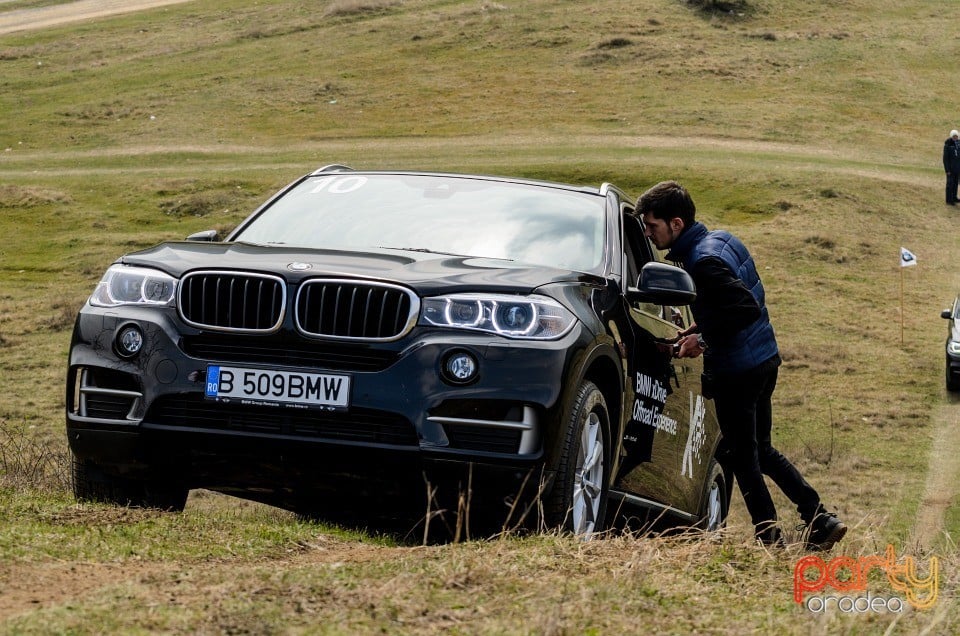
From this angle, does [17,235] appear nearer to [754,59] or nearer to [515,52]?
[515,52]

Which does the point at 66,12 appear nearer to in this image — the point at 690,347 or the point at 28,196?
the point at 28,196

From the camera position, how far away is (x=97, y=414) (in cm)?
582

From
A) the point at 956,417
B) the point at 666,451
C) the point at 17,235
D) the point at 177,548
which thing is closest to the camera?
the point at 177,548

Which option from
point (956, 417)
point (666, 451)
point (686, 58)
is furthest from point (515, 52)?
point (666, 451)

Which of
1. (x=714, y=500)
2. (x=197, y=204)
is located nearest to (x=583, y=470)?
(x=714, y=500)

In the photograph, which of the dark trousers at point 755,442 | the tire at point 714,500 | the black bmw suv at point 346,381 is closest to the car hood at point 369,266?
the black bmw suv at point 346,381

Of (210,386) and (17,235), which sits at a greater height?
(210,386)

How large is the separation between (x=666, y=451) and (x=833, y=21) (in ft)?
203

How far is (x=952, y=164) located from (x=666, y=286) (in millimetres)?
32809

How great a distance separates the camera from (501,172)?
38375 millimetres

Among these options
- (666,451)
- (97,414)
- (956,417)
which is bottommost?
(956,417)

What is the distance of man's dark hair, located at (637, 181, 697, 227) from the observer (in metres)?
7.00

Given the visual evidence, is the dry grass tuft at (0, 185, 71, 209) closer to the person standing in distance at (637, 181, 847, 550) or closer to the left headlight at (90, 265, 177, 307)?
the person standing in distance at (637, 181, 847, 550)

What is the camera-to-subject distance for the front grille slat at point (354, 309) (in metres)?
5.55
